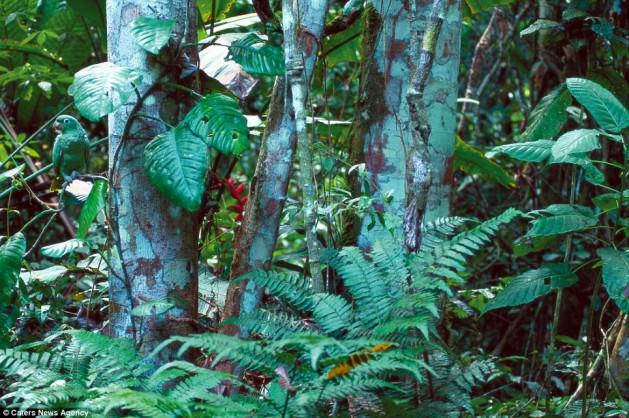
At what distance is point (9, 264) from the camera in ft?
7.50

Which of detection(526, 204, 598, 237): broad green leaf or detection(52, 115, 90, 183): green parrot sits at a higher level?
detection(52, 115, 90, 183): green parrot

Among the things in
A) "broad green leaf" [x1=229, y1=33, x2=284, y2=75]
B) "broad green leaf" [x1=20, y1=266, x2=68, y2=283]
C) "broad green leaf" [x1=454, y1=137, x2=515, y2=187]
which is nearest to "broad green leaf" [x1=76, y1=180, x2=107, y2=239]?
"broad green leaf" [x1=229, y1=33, x2=284, y2=75]

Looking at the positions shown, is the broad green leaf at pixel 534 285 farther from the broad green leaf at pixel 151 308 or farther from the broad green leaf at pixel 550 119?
the broad green leaf at pixel 151 308

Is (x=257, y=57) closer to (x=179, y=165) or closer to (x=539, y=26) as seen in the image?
(x=179, y=165)

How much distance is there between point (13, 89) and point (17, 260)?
10.0 feet

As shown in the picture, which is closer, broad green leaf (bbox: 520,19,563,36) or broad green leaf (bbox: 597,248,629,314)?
broad green leaf (bbox: 597,248,629,314)

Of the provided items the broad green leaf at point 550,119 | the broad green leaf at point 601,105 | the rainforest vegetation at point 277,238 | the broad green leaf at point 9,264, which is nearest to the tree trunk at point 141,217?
the rainforest vegetation at point 277,238

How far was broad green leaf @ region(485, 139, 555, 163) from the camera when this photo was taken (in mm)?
2482

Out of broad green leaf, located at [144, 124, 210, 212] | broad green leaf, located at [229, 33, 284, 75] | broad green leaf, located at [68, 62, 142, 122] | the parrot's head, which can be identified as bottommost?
broad green leaf, located at [144, 124, 210, 212]

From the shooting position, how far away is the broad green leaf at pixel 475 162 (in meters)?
3.56

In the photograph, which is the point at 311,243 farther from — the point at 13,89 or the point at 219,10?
the point at 13,89

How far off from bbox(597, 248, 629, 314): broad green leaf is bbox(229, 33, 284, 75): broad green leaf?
4.15 ft

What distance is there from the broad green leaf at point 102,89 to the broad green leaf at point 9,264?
1.94ft

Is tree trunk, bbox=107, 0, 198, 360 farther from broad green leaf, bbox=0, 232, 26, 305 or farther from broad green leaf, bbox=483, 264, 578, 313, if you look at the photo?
broad green leaf, bbox=483, 264, 578, 313
